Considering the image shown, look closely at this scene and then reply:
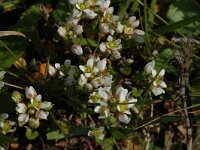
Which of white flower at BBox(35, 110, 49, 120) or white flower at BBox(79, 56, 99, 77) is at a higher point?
white flower at BBox(79, 56, 99, 77)

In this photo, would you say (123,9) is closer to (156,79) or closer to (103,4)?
(103,4)

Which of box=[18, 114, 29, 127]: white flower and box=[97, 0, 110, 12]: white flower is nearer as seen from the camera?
box=[18, 114, 29, 127]: white flower

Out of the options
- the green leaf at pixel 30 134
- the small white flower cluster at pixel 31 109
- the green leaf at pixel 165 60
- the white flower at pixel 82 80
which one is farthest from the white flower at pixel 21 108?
the green leaf at pixel 165 60

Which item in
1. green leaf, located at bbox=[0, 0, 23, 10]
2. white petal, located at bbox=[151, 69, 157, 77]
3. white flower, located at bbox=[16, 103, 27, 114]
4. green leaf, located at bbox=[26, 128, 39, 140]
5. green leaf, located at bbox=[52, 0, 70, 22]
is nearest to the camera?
white flower, located at bbox=[16, 103, 27, 114]

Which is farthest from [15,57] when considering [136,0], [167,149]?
[167,149]

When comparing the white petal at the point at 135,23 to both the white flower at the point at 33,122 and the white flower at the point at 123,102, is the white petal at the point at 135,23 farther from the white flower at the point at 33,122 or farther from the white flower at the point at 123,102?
the white flower at the point at 33,122

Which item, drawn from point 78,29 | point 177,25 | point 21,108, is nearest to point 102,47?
point 78,29

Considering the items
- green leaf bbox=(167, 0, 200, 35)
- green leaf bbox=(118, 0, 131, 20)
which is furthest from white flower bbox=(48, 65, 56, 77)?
green leaf bbox=(167, 0, 200, 35)

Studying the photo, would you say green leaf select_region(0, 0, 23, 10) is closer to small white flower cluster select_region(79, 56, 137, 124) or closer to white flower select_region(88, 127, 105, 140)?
small white flower cluster select_region(79, 56, 137, 124)
